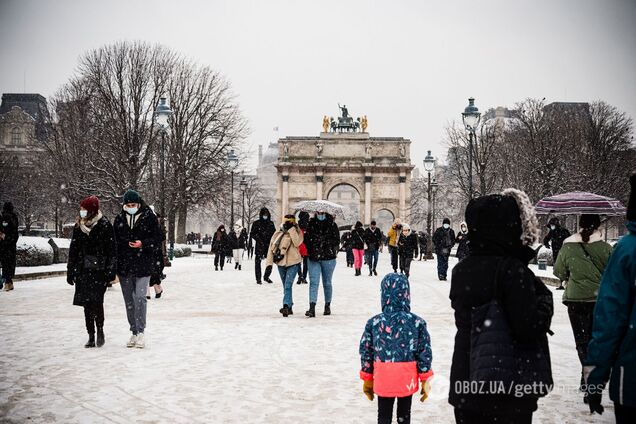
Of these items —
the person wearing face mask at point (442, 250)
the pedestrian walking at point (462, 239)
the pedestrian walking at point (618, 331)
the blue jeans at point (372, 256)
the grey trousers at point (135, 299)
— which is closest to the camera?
the pedestrian walking at point (618, 331)

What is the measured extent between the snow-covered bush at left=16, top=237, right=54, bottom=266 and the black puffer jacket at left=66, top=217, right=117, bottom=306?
1478cm

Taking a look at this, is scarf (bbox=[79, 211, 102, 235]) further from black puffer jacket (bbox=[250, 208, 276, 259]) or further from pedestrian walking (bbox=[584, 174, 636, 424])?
black puffer jacket (bbox=[250, 208, 276, 259])

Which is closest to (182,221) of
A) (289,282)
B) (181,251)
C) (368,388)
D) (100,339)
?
(181,251)

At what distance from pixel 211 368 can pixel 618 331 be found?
525 centimetres

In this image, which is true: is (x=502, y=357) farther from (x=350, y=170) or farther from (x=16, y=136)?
(x=16, y=136)

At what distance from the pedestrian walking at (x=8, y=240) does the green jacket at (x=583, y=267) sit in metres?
12.7

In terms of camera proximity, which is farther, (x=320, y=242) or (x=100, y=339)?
(x=320, y=242)

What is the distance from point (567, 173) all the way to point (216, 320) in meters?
35.3

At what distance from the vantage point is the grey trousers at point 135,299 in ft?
28.6

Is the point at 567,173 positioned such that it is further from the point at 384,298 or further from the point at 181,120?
the point at 384,298

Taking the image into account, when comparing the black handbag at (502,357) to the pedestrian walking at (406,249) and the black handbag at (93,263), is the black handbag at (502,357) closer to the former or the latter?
the black handbag at (93,263)

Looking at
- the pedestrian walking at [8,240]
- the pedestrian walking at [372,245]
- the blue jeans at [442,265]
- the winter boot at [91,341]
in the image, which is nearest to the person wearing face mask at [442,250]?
the blue jeans at [442,265]

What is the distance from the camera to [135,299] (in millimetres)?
8727

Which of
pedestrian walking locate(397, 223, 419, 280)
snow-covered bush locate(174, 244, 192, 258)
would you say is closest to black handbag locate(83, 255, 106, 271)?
pedestrian walking locate(397, 223, 419, 280)
